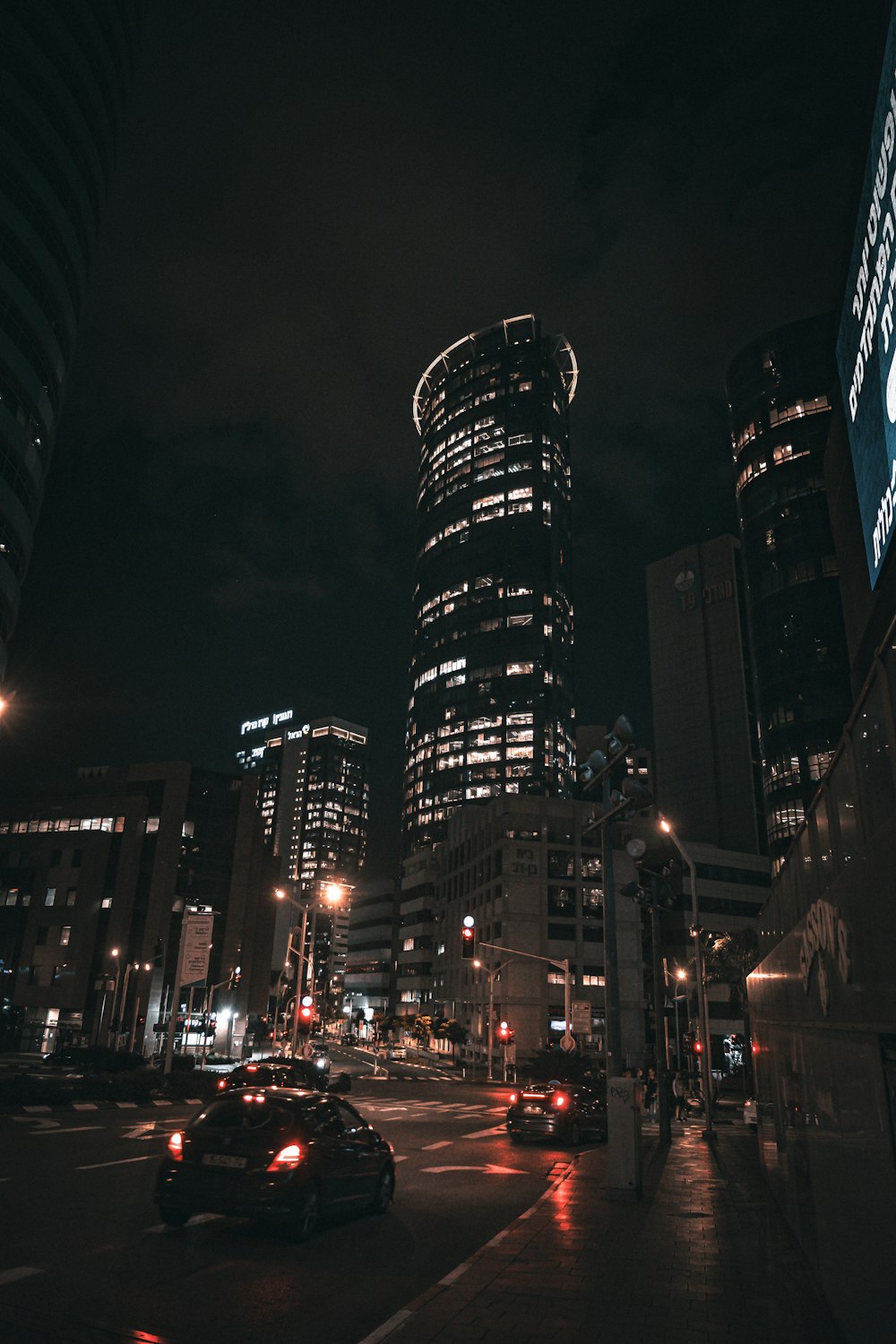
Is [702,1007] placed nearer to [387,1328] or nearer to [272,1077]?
[272,1077]

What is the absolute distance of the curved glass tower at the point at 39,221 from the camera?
5781 centimetres

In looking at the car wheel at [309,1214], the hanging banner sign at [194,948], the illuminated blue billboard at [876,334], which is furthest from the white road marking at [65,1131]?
the illuminated blue billboard at [876,334]

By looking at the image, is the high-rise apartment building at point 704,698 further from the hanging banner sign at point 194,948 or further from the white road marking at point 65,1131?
the white road marking at point 65,1131

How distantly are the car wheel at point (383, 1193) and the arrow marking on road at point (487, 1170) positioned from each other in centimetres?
432

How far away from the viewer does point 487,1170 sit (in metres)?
16.3

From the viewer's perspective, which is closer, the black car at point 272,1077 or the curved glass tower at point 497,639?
the black car at point 272,1077

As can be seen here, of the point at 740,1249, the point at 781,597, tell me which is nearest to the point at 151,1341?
the point at 740,1249

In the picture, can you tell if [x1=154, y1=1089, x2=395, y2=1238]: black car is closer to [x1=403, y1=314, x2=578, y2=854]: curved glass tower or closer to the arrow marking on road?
the arrow marking on road

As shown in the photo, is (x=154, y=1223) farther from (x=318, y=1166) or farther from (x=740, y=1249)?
(x=740, y=1249)

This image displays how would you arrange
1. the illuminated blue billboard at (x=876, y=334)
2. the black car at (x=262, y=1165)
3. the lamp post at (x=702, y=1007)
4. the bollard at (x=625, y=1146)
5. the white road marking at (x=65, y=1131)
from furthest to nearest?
the lamp post at (x=702, y=1007) < the white road marking at (x=65, y=1131) < the illuminated blue billboard at (x=876, y=334) < the bollard at (x=625, y=1146) < the black car at (x=262, y=1165)

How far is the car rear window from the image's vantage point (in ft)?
31.8

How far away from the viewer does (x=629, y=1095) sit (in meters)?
14.0

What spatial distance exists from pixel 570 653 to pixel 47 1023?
130933 millimetres

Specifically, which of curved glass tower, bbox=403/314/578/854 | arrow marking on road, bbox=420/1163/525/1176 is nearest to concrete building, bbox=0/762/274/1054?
arrow marking on road, bbox=420/1163/525/1176
